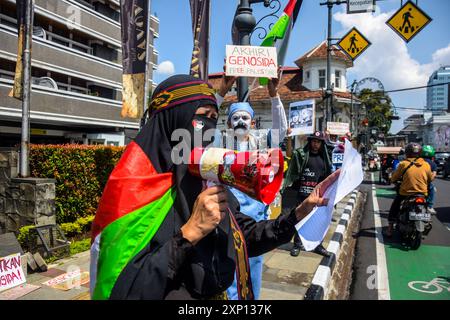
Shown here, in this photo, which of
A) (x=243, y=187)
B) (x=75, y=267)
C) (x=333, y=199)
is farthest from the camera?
(x=75, y=267)

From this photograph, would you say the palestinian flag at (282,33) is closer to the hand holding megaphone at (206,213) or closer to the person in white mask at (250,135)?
the person in white mask at (250,135)

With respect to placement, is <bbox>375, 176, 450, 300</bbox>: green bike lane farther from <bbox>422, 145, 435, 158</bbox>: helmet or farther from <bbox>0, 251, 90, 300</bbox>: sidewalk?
<bbox>0, 251, 90, 300</bbox>: sidewalk

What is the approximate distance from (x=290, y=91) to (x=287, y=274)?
27.4 m

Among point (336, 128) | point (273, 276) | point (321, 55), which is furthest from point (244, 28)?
point (321, 55)

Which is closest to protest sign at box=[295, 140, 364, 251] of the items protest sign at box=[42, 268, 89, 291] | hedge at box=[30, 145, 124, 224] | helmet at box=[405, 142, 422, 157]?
protest sign at box=[42, 268, 89, 291]

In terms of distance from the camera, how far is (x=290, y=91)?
30.3 meters

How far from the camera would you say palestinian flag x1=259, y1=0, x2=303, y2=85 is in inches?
162

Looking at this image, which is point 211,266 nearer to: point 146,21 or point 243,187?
point 243,187

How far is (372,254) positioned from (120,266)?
225 inches

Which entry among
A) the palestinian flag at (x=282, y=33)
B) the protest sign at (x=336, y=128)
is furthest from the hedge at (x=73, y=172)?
the protest sign at (x=336, y=128)

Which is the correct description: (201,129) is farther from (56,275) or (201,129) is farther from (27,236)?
(27,236)

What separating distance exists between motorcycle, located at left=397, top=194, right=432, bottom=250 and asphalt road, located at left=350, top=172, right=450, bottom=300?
0.67 ft
